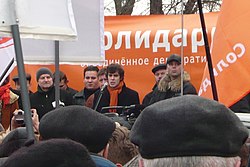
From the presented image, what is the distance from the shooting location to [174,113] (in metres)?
1.70

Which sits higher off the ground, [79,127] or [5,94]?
[79,127]

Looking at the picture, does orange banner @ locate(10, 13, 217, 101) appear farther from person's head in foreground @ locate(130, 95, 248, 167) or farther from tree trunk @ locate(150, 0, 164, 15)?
tree trunk @ locate(150, 0, 164, 15)

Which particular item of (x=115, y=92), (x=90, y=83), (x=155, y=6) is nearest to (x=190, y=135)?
(x=115, y=92)

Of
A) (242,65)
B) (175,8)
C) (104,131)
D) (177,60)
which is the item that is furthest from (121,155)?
(175,8)

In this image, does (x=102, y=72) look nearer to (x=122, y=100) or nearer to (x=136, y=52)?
(x=122, y=100)

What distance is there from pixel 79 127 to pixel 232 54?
7.93 feet

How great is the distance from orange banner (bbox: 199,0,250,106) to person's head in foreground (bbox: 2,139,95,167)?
2.93 metres

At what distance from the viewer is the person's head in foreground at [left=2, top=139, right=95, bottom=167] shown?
184 centimetres

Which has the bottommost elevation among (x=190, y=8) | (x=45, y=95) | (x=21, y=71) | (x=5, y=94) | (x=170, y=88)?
(x=190, y=8)

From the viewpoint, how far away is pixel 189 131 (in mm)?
1667

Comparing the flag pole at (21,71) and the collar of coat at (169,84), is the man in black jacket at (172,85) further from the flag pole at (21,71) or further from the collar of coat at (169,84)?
the flag pole at (21,71)

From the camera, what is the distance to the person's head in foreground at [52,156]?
72.3 inches

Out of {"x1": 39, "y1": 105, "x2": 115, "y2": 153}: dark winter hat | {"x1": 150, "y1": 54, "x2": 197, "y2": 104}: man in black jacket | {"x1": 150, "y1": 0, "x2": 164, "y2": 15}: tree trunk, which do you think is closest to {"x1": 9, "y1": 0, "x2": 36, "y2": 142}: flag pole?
{"x1": 39, "y1": 105, "x2": 115, "y2": 153}: dark winter hat

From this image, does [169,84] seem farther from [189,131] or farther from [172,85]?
[189,131]
